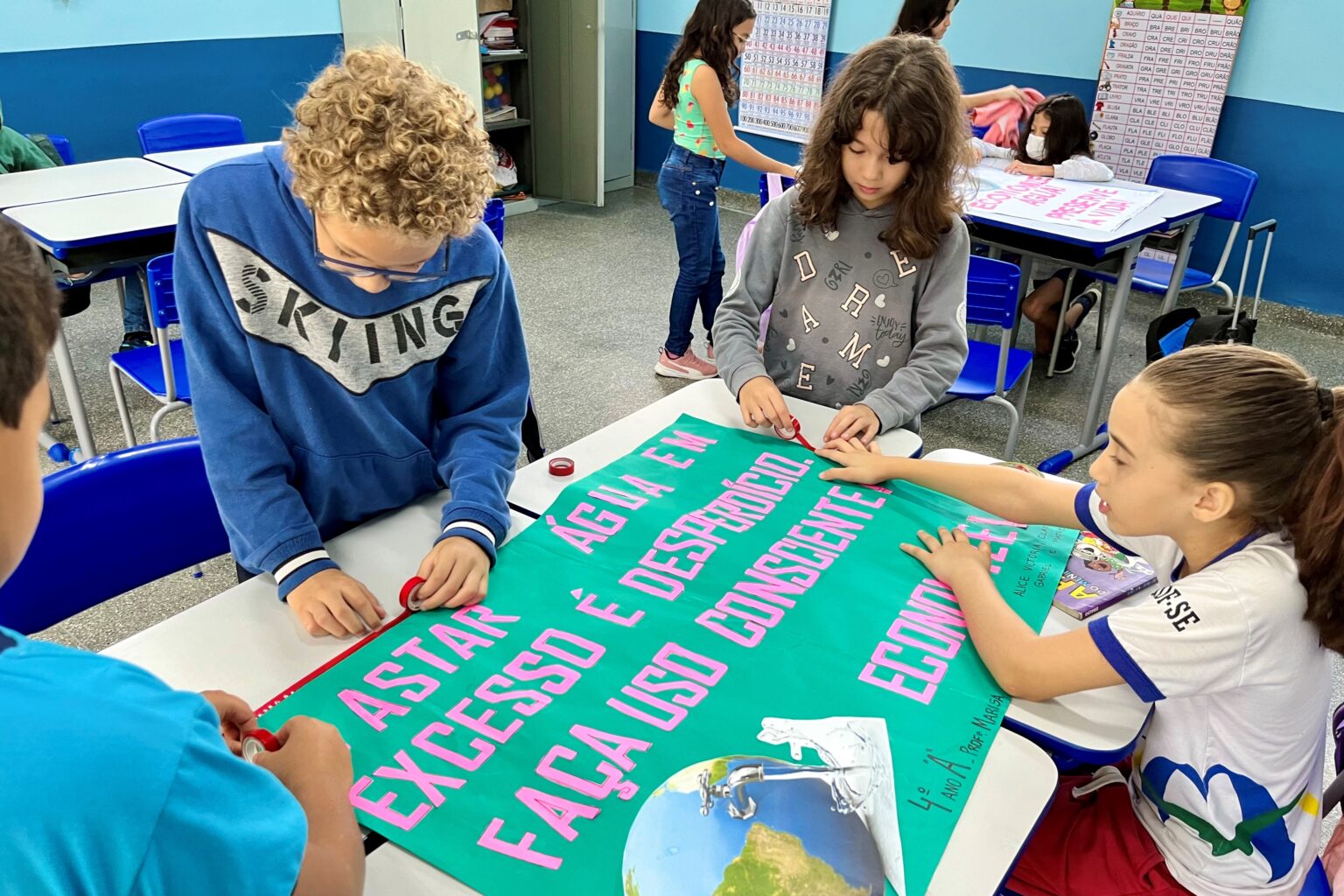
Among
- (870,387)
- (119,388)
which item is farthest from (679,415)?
(119,388)

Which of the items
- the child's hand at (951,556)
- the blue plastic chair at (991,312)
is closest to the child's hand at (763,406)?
the child's hand at (951,556)

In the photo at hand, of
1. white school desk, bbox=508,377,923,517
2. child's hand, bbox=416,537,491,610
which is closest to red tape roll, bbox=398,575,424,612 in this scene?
child's hand, bbox=416,537,491,610

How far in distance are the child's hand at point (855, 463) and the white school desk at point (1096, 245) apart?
5.16 feet

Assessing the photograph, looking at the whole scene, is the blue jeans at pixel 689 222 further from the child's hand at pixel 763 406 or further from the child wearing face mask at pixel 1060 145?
the child's hand at pixel 763 406

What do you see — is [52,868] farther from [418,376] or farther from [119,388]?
[119,388]

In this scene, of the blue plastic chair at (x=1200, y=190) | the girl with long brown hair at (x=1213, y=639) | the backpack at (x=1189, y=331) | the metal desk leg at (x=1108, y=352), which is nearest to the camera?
the girl with long brown hair at (x=1213, y=639)

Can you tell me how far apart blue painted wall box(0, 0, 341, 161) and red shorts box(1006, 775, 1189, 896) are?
4.18 m

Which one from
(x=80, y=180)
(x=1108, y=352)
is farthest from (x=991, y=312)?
(x=80, y=180)

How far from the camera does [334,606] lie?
98 cm

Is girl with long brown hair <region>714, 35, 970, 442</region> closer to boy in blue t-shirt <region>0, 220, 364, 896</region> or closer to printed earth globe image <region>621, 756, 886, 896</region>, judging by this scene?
printed earth globe image <region>621, 756, 886, 896</region>

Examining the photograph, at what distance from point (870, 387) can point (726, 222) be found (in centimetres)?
406

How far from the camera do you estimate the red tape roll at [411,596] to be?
1.02 meters

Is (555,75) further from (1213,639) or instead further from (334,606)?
(1213,639)

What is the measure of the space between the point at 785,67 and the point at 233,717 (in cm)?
531
